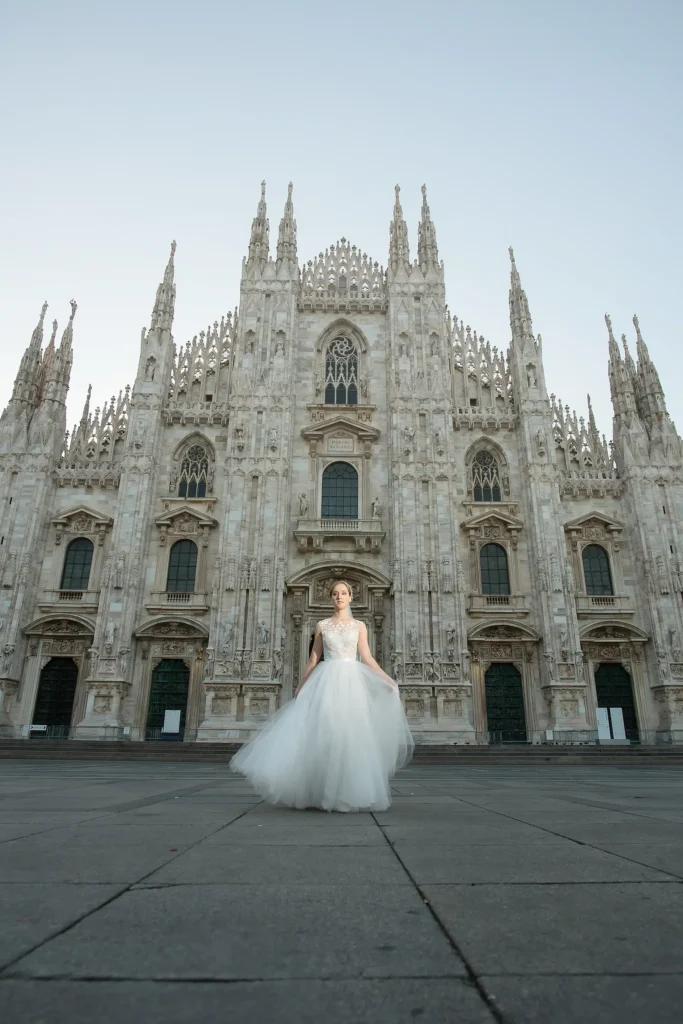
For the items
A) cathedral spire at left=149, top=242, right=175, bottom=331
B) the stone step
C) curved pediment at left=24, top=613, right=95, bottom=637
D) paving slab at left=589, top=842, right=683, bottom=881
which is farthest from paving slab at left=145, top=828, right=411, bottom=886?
cathedral spire at left=149, top=242, right=175, bottom=331

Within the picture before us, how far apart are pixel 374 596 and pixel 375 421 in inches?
292

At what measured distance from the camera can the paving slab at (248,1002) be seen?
1369 mm

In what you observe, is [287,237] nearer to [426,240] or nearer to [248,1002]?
[426,240]

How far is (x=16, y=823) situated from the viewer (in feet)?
14.5

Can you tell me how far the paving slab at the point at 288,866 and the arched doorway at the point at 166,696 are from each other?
2086 cm

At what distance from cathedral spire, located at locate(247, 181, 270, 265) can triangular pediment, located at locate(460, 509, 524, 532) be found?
1455cm

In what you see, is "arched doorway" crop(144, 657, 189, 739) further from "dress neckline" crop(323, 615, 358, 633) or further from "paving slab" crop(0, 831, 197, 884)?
"paving slab" crop(0, 831, 197, 884)

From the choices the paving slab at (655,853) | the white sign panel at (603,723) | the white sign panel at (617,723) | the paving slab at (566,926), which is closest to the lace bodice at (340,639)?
the paving slab at (655,853)

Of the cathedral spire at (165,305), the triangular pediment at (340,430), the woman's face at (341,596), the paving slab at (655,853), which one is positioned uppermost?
the cathedral spire at (165,305)

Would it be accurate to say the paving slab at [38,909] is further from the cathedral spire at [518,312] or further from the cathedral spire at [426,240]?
the cathedral spire at [426,240]

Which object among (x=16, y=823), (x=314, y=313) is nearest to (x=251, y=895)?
(x=16, y=823)

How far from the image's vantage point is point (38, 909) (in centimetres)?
217

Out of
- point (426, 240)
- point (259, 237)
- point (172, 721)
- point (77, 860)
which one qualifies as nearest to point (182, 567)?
point (172, 721)

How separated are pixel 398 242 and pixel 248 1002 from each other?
31149mm
